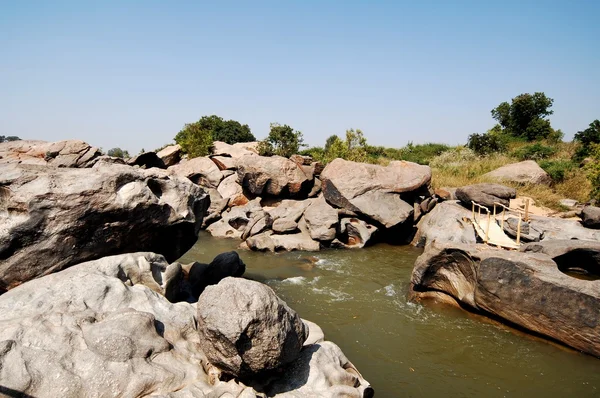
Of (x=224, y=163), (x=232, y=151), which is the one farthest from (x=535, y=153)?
(x=232, y=151)

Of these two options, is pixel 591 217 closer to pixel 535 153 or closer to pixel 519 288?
pixel 519 288

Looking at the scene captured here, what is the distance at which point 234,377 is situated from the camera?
15.4 feet

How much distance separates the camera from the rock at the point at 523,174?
19.9 m

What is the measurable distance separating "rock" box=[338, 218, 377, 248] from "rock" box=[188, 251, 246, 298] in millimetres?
6142

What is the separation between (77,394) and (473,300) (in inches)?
320

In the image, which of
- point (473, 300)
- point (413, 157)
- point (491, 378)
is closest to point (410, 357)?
point (491, 378)

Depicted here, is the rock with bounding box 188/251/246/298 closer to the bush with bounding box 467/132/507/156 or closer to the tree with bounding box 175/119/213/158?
the tree with bounding box 175/119/213/158

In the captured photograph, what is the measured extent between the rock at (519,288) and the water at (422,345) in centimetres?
34

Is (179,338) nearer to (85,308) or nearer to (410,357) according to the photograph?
(85,308)

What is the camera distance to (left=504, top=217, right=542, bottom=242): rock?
14.0 metres

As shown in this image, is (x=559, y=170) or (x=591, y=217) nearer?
(x=591, y=217)

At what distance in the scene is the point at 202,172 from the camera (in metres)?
21.9

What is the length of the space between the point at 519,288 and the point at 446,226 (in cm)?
738

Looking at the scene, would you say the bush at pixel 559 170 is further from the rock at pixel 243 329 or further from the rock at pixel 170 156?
the rock at pixel 170 156
